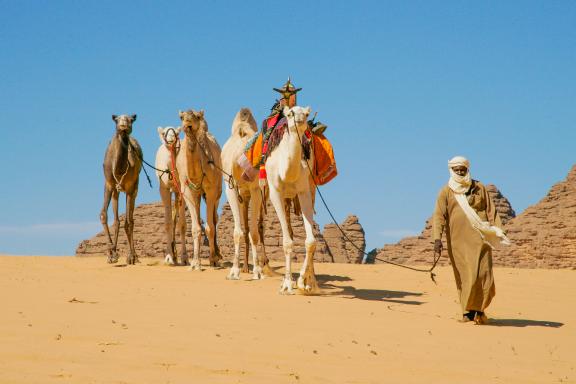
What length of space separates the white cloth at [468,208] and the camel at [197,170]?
646 cm

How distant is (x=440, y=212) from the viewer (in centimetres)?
1239

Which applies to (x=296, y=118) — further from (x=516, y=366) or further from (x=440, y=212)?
(x=516, y=366)

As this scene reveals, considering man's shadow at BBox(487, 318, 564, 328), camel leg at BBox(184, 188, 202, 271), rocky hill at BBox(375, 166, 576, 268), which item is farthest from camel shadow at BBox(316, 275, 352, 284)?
rocky hill at BBox(375, 166, 576, 268)

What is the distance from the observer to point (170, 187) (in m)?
21.3

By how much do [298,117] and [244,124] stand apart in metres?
4.72

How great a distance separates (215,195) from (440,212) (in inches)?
283

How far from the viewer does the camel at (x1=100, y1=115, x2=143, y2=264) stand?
19.8 m

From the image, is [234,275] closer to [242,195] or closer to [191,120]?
[242,195]

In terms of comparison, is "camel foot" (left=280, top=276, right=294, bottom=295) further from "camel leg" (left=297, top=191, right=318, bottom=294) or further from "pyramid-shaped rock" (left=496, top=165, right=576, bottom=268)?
"pyramid-shaped rock" (left=496, top=165, right=576, bottom=268)

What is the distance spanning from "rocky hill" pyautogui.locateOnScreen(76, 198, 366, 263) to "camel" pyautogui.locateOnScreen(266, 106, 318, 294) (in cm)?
5742

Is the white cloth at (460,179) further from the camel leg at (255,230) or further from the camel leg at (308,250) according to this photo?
the camel leg at (255,230)

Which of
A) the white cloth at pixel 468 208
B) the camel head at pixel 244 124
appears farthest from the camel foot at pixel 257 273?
the white cloth at pixel 468 208

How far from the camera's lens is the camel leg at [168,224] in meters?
20.3

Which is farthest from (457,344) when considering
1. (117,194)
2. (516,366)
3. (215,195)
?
(117,194)
